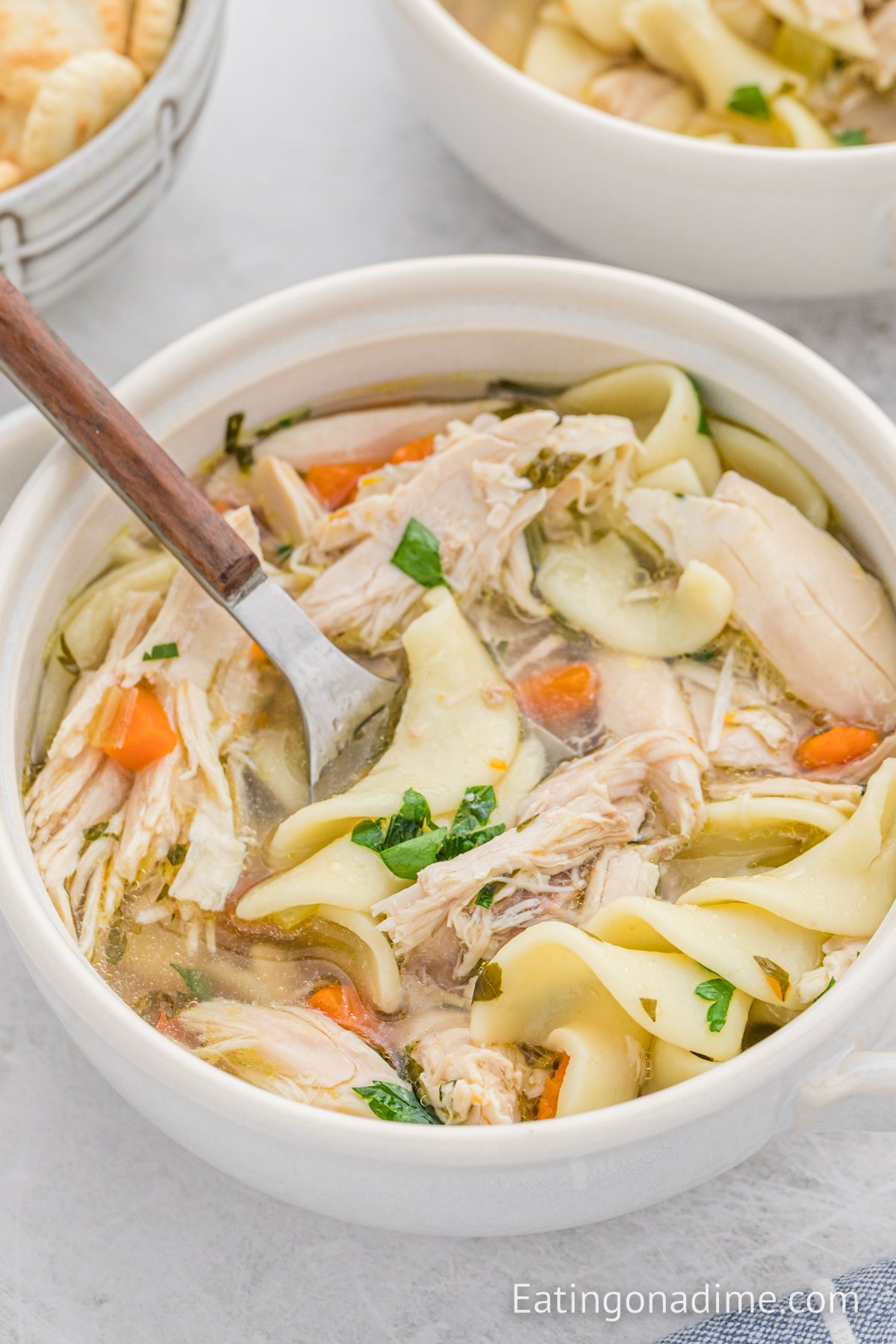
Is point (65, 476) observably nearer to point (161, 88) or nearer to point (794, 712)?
point (161, 88)

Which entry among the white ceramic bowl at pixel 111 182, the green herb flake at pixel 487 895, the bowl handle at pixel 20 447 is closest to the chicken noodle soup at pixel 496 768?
the green herb flake at pixel 487 895

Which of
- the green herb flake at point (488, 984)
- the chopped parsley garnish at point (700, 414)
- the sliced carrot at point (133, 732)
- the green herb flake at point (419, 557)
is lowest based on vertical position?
the green herb flake at point (488, 984)

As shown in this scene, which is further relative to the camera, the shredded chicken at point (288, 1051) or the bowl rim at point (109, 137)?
the bowl rim at point (109, 137)

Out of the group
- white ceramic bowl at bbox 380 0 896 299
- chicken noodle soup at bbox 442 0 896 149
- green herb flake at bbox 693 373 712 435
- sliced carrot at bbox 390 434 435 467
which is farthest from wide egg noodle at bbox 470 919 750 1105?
chicken noodle soup at bbox 442 0 896 149

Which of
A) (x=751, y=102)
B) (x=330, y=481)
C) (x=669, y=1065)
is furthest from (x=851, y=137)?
(x=669, y=1065)

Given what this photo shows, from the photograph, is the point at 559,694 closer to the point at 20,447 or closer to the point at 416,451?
the point at 416,451

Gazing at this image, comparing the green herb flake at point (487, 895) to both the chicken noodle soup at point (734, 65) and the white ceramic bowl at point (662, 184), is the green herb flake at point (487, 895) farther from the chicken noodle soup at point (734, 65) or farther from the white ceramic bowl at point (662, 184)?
the chicken noodle soup at point (734, 65)
